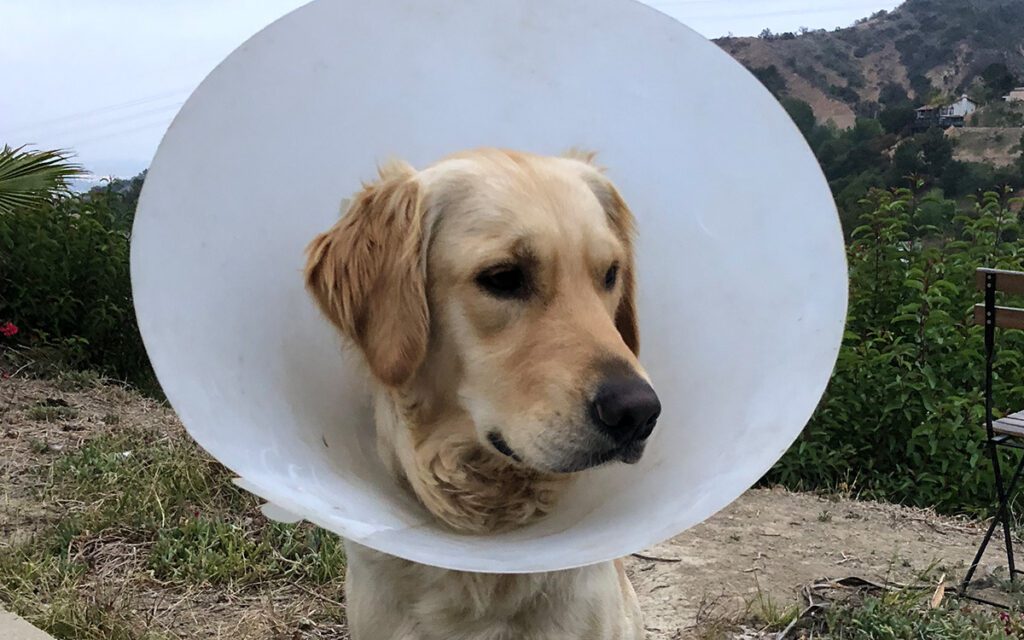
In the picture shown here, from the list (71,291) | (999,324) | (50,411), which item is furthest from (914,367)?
(71,291)

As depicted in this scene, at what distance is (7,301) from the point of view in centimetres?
609

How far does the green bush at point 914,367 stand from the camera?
439 cm

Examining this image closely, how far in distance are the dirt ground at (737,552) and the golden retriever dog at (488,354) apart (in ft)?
4.99

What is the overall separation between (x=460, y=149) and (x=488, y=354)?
60 centimetres

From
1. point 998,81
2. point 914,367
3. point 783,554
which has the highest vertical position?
point 998,81

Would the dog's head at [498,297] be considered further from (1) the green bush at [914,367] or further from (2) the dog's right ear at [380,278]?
(1) the green bush at [914,367]

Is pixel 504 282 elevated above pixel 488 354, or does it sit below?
above

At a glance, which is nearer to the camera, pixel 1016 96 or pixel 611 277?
pixel 611 277

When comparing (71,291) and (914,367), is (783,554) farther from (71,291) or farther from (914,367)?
(71,291)

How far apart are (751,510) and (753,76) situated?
9.82ft

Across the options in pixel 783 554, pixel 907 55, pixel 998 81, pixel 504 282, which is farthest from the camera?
pixel 907 55

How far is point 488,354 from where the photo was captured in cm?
163

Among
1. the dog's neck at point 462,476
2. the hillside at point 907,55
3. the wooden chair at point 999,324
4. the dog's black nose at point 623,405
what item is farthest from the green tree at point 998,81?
the dog's black nose at point 623,405

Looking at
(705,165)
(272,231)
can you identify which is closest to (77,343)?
(272,231)
